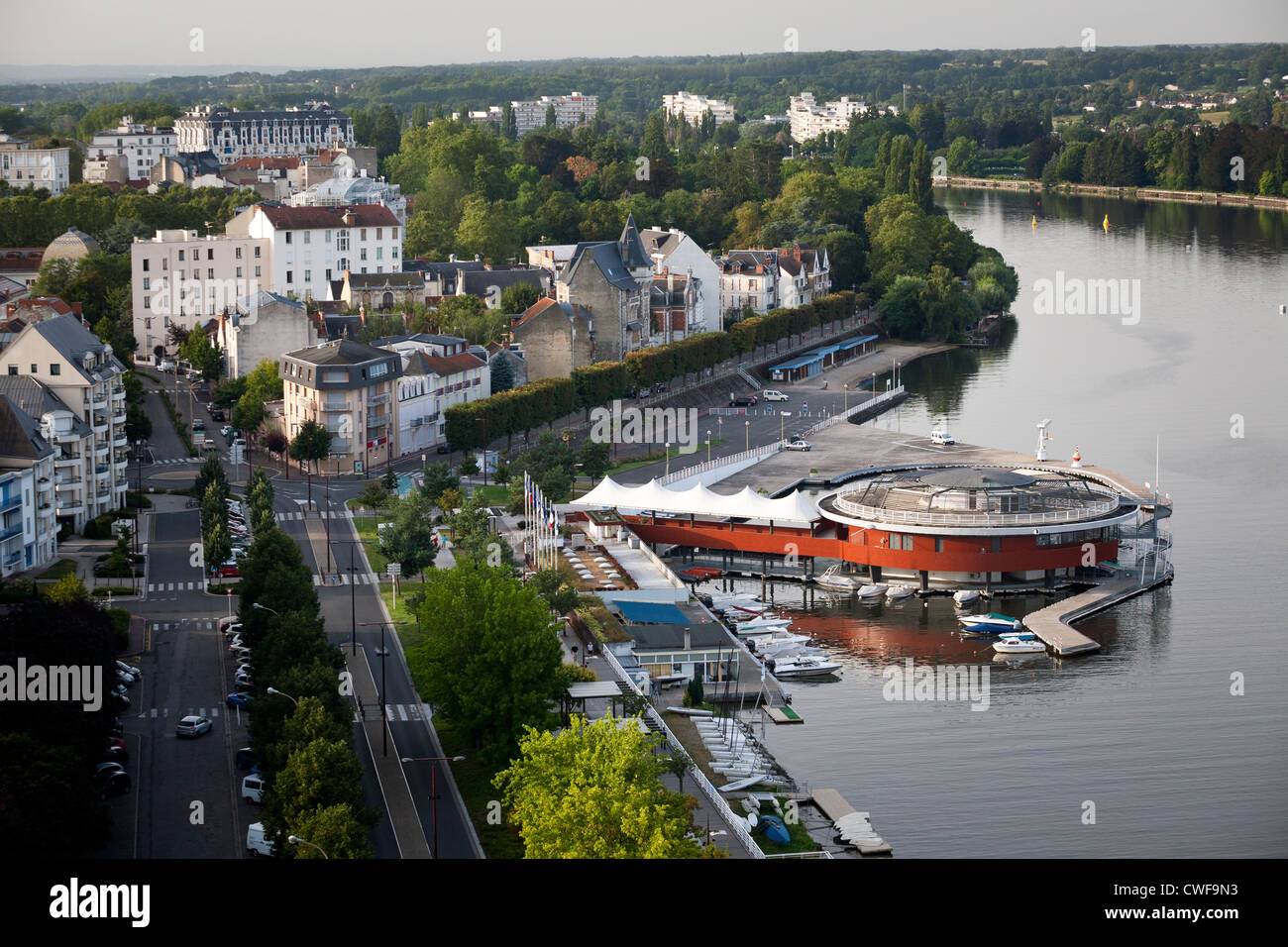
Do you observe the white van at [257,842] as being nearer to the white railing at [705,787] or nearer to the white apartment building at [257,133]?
the white railing at [705,787]

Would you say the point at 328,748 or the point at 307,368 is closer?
the point at 328,748

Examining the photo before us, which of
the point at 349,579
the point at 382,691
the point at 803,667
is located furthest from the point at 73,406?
the point at 803,667

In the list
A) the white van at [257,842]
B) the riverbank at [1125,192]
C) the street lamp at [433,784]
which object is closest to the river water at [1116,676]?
the street lamp at [433,784]

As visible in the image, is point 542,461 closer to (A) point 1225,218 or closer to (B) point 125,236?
(B) point 125,236

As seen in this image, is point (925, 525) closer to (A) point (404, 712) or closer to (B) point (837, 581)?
(B) point (837, 581)

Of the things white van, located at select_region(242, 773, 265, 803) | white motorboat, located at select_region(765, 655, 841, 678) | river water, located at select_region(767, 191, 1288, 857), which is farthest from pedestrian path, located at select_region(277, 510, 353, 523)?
white van, located at select_region(242, 773, 265, 803)
